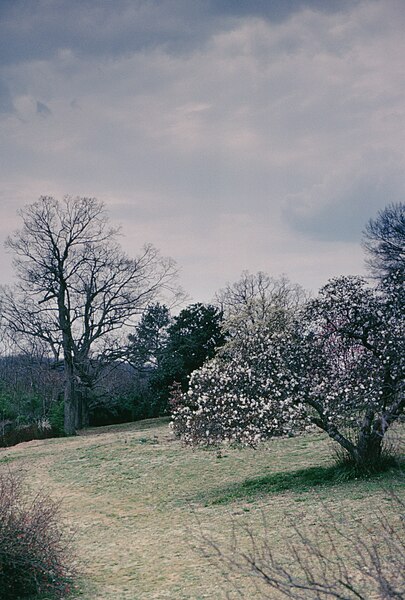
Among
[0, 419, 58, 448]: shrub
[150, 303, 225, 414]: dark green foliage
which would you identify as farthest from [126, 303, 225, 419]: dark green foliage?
[0, 419, 58, 448]: shrub

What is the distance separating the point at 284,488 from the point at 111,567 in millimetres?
3376

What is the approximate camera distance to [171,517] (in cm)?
841

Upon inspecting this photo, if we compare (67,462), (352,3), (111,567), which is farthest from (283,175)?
(111,567)

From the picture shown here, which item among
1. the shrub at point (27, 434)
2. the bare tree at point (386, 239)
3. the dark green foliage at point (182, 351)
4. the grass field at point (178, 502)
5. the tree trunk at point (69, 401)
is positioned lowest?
the grass field at point (178, 502)

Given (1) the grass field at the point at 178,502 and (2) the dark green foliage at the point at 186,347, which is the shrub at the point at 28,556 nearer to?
(1) the grass field at the point at 178,502

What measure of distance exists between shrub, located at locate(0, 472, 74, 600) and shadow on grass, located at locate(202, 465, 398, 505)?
3.41 metres

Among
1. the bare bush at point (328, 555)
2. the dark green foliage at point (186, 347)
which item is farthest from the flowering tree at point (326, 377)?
the dark green foliage at point (186, 347)

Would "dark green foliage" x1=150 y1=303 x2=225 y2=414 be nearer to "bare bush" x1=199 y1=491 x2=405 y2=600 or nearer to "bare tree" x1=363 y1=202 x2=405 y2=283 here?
"bare tree" x1=363 y1=202 x2=405 y2=283

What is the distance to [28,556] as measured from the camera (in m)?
5.67

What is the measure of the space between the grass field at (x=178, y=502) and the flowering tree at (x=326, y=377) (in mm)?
944

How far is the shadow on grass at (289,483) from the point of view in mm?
8672

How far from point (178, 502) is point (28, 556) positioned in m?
3.92

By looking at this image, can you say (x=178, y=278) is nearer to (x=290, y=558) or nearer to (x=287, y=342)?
(x=287, y=342)

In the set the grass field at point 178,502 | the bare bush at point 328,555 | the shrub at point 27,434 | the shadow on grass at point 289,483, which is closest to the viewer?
the bare bush at point 328,555
